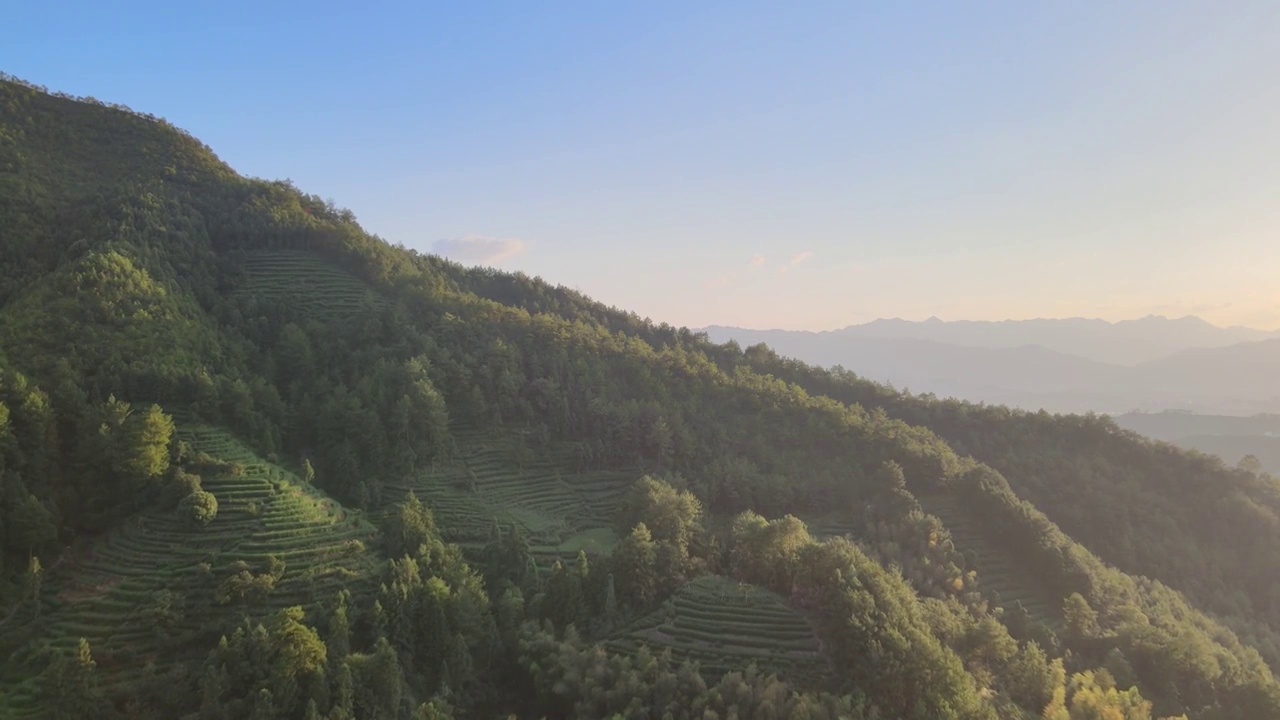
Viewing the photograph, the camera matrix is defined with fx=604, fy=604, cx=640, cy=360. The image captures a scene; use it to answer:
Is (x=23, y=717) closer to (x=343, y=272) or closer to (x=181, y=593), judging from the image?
(x=181, y=593)

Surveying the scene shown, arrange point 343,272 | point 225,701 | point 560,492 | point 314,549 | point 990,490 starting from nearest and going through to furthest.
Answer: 1. point 225,701
2. point 314,549
3. point 560,492
4. point 990,490
5. point 343,272

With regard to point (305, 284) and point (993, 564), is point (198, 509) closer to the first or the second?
point (305, 284)

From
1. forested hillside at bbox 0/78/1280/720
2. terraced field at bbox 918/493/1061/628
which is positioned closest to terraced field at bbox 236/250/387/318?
forested hillside at bbox 0/78/1280/720

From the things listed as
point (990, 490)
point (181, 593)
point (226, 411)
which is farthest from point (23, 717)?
point (990, 490)

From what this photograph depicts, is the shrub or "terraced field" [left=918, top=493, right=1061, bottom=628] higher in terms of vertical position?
the shrub

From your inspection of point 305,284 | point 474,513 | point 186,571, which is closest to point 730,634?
point 474,513

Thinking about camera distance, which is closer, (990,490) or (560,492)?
(560,492)

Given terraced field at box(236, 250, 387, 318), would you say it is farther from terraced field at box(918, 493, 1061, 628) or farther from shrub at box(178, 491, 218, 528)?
terraced field at box(918, 493, 1061, 628)
